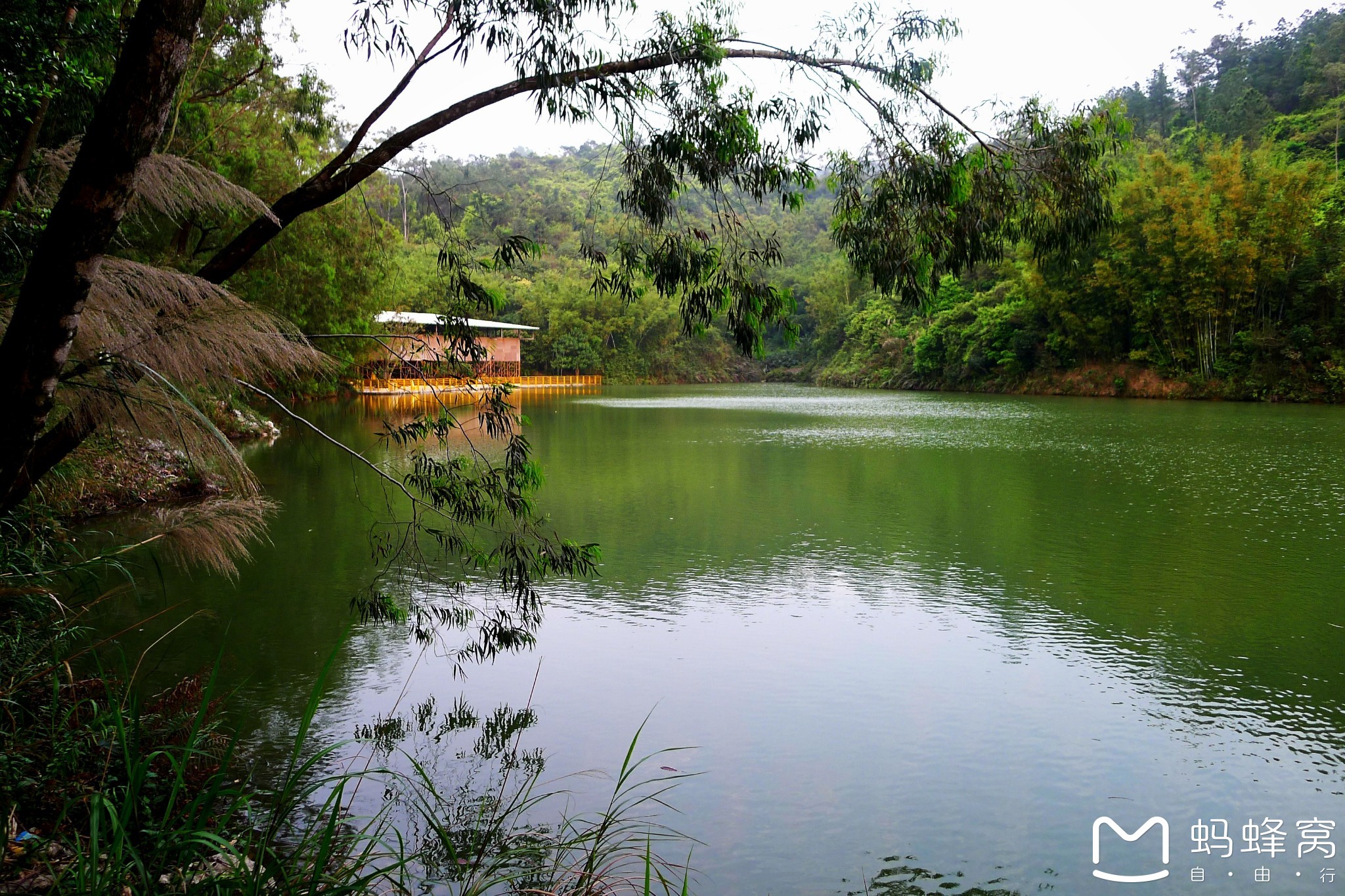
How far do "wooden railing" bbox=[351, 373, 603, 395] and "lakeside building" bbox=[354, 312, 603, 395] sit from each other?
0.01m

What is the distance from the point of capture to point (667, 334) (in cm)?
4900

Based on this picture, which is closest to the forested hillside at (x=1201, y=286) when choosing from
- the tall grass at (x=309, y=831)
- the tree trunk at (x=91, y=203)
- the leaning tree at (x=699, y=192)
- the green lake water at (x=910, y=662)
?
the green lake water at (x=910, y=662)

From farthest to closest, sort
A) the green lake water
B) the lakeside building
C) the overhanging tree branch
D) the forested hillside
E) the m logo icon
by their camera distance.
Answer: the forested hillside → the lakeside building → the overhanging tree branch → the green lake water → the m logo icon

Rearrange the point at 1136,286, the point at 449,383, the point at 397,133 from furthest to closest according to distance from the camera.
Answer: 1. the point at 1136,286
2. the point at 449,383
3. the point at 397,133

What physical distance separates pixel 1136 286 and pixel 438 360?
25.4 meters

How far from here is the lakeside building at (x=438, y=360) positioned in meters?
3.81

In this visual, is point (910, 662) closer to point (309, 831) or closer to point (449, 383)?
point (309, 831)

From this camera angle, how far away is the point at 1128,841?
9.72ft

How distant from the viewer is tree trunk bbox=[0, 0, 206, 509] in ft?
7.31

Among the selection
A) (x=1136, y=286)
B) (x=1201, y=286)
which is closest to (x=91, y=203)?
(x=1201, y=286)

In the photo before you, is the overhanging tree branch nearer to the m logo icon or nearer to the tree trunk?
the tree trunk

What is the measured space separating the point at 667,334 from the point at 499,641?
1787 inches

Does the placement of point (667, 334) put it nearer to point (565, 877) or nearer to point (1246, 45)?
point (1246, 45)

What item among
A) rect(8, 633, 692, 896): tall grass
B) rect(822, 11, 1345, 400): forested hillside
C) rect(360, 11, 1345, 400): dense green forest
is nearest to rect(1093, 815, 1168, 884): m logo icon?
rect(8, 633, 692, 896): tall grass
